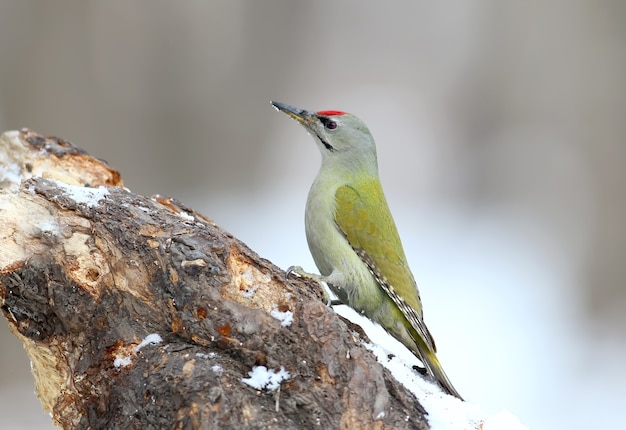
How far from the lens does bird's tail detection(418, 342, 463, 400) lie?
10.1 ft

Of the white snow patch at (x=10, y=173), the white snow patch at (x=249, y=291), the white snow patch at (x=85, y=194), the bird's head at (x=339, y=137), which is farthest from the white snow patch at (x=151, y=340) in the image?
the bird's head at (x=339, y=137)

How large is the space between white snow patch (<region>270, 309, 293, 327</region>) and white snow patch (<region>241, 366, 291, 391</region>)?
14 centimetres

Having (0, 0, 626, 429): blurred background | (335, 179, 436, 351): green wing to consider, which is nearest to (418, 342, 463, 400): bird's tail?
(335, 179, 436, 351): green wing

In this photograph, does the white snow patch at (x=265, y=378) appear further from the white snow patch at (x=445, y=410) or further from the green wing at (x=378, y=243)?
the green wing at (x=378, y=243)

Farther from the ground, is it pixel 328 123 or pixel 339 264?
pixel 328 123

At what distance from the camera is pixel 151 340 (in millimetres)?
2512

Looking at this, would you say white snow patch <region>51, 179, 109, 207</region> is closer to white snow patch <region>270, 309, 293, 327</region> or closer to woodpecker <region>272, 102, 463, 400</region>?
white snow patch <region>270, 309, 293, 327</region>

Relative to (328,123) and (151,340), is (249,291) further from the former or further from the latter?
(328,123)

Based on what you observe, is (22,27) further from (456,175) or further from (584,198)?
(584,198)

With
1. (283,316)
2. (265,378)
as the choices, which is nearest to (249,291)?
(283,316)

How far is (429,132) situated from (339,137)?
647cm

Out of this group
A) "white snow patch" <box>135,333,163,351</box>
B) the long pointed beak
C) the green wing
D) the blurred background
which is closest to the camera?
"white snow patch" <box>135,333,163,351</box>

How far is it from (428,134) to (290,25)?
2.44 meters

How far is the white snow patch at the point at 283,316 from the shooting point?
2.45 m
